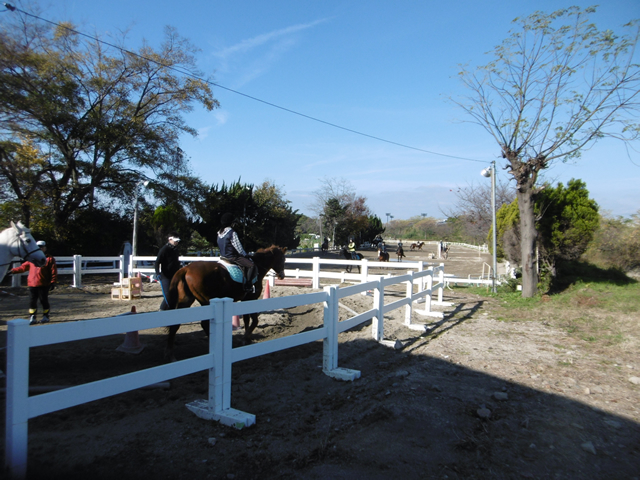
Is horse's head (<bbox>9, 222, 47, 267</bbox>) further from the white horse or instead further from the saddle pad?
the saddle pad

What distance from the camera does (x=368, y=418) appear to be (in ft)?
13.0

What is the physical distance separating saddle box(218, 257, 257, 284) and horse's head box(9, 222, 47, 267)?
3071 mm

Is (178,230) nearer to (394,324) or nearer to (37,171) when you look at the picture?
(37,171)

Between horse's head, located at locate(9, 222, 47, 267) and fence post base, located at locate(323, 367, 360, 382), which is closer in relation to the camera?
fence post base, located at locate(323, 367, 360, 382)

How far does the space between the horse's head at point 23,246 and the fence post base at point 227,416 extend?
15.2 ft

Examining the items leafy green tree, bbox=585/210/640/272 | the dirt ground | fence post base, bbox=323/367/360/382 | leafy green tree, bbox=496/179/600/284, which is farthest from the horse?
leafy green tree, bbox=585/210/640/272

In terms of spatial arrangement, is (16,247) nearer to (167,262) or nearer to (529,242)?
(167,262)

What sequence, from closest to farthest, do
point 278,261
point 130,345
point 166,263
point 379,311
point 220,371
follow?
point 220,371
point 130,345
point 379,311
point 166,263
point 278,261

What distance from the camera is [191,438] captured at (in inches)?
134

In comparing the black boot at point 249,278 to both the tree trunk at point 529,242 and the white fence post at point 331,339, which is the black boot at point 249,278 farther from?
the tree trunk at point 529,242

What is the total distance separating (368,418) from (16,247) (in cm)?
604

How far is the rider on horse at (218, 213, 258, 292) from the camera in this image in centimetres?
736

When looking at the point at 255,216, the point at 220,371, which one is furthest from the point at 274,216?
the point at 220,371

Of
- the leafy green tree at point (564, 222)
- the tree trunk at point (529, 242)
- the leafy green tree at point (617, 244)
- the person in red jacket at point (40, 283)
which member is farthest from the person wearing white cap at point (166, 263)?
the leafy green tree at point (617, 244)
